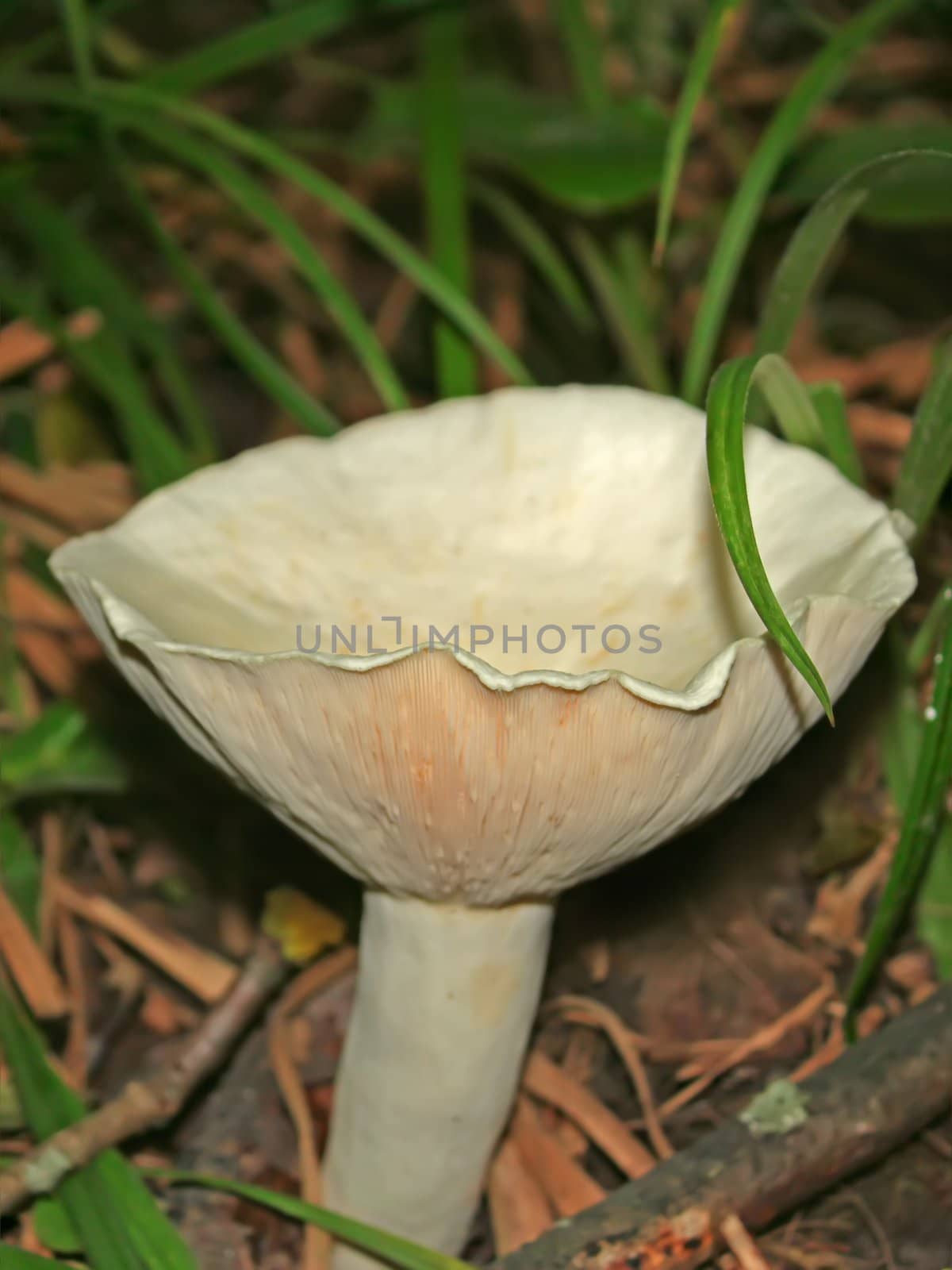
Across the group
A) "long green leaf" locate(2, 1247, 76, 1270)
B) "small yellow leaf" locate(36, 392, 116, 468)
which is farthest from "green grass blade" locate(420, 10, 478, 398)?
"long green leaf" locate(2, 1247, 76, 1270)

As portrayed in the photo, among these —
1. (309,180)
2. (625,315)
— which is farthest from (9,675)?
(625,315)

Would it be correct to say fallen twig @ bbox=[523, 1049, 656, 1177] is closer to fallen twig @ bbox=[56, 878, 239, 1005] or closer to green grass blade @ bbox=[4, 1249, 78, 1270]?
fallen twig @ bbox=[56, 878, 239, 1005]

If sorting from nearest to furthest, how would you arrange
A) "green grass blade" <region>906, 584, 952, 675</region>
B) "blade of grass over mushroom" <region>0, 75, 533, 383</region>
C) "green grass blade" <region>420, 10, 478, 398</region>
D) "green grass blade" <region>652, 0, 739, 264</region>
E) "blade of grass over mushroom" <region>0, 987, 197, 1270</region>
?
"blade of grass over mushroom" <region>0, 987, 197, 1270</region>, "green grass blade" <region>652, 0, 739, 264</region>, "green grass blade" <region>906, 584, 952, 675</region>, "blade of grass over mushroom" <region>0, 75, 533, 383</region>, "green grass blade" <region>420, 10, 478, 398</region>

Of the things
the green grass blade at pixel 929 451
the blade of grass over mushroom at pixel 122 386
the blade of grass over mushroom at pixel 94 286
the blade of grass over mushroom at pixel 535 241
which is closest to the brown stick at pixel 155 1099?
the blade of grass over mushroom at pixel 122 386

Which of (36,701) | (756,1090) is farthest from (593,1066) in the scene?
(36,701)

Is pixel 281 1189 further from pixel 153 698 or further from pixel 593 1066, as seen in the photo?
pixel 153 698

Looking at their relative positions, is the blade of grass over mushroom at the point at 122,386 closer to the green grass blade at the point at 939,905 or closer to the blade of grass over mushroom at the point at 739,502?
the blade of grass over mushroom at the point at 739,502

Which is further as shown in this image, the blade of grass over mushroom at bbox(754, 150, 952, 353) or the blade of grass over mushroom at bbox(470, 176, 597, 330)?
the blade of grass over mushroom at bbox(470, 176, 597, 330)
